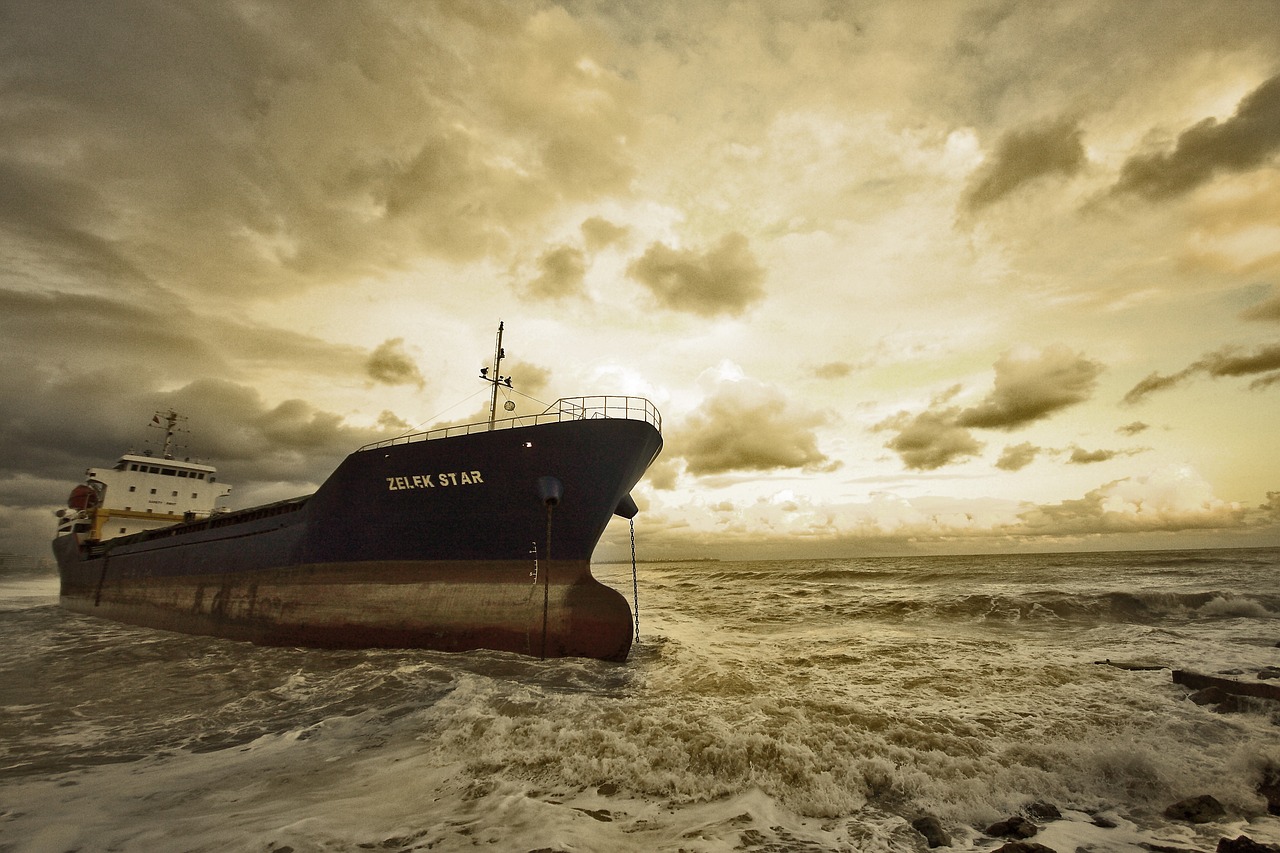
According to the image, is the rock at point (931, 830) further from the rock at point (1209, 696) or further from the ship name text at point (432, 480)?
the ship name text at point (432, 480)

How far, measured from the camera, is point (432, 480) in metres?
13.5

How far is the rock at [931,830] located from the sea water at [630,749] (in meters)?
0.11

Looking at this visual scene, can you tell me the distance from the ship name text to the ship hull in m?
0.04

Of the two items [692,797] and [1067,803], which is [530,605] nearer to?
[692,797]

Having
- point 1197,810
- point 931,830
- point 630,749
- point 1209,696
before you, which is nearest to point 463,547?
point 630,749

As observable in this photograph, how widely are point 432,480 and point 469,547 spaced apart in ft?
6.58

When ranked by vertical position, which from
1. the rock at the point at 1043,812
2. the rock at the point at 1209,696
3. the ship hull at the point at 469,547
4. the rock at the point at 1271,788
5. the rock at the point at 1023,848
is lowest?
the rock at the point at 1209,696

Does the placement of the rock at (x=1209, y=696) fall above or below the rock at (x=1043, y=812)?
below

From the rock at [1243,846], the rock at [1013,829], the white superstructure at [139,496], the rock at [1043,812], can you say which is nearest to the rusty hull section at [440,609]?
the rock at [1043,812]

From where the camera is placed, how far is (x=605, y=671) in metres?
11.1

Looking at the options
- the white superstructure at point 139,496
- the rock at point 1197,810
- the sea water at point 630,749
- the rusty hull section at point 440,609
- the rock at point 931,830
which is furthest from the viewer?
the white superstructure at point 139,496

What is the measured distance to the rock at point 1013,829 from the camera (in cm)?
445

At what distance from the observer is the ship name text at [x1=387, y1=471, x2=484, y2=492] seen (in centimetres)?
1311

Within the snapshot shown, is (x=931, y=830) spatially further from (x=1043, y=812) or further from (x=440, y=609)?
(x=440, y=609)
